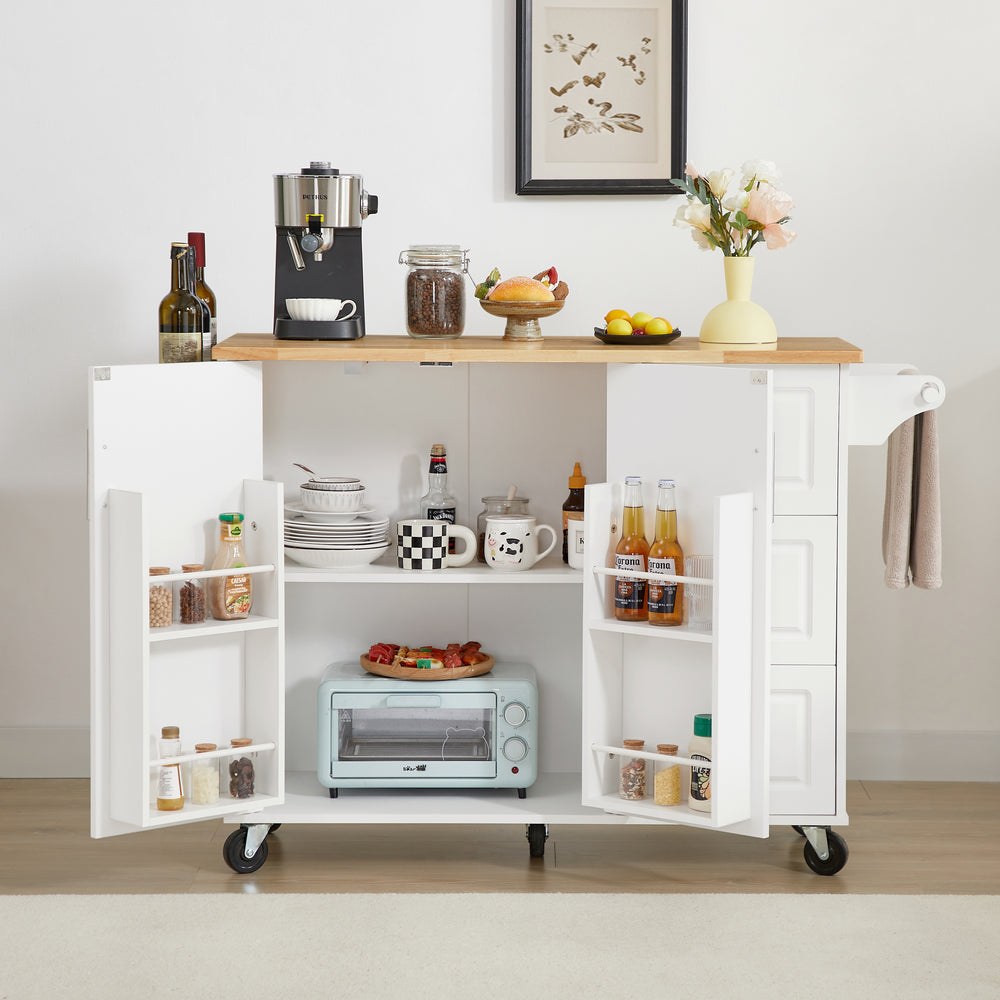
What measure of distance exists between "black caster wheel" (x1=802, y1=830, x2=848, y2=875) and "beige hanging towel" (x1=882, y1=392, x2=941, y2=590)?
21.0 inches

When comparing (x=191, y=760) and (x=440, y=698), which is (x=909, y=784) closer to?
(x=440, y=698)

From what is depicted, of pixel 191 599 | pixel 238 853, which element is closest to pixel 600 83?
pixel 191 599

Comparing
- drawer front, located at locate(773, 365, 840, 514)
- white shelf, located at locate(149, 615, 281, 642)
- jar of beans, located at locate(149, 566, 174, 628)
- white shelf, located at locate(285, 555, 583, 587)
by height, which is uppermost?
drawer front, located at locate(773, 365, 840, 514)

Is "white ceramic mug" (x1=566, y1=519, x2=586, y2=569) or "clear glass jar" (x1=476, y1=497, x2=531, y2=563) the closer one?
"white ceramic mug" (x1=566, y1=519, x2=586, y2=569)

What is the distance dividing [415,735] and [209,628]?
1.91 ft

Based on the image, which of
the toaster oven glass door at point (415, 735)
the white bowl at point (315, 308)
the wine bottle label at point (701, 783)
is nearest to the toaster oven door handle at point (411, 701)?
the toaster oven glass door at point (415, 735)

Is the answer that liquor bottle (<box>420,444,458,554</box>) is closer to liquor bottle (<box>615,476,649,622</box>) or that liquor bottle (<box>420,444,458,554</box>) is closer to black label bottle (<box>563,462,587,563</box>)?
black label bottle (<box>563,462,587,563</box>)

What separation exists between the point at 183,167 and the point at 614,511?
139cm

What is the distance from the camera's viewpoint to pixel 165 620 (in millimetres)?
2354

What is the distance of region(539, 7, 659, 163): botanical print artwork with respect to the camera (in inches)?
116

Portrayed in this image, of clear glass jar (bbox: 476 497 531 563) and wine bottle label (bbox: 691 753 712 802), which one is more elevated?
clear glass jar (bbox: 476 497 531 563)

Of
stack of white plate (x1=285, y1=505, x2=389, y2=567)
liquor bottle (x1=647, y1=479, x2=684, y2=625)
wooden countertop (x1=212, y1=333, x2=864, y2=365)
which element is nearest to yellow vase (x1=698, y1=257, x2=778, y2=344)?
wooden countertop (x1=212, y1=333, x2=864, y2=365)
